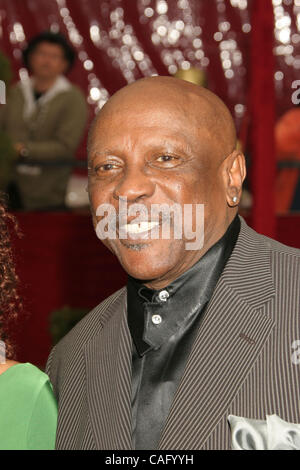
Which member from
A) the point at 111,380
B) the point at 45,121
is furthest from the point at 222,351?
the point at 45,121

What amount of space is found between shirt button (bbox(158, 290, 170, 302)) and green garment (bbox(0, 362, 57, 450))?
0.29m

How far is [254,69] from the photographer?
4.11 metres

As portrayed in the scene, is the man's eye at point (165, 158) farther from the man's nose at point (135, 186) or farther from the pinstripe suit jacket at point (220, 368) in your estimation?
the pinstripe suit jacket at point (220, 368)

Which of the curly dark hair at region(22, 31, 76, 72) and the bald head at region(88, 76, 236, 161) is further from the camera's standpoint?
the curly dark hair at region(22, 31, 76, 72)

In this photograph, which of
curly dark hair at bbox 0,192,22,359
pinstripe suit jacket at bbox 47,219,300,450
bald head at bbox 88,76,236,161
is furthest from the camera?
curly dark hair at bbox 0,192,22,359

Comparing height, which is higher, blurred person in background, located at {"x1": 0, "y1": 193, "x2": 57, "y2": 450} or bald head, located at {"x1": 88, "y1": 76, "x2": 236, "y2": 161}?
bald head, located at {"x1": 88, "y1": 76, "x2": 236, "y2": 161}

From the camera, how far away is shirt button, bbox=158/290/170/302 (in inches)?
69.4

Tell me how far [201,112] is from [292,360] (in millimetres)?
517

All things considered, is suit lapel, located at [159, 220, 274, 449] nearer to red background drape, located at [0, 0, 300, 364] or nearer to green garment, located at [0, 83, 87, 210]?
red background drape, located at [0, 0, 300, 364]

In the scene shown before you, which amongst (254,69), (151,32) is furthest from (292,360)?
(151,32)

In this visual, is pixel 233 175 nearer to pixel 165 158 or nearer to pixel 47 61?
pixel 165 158

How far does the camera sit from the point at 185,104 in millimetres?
1694

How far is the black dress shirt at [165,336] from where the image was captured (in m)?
1.70

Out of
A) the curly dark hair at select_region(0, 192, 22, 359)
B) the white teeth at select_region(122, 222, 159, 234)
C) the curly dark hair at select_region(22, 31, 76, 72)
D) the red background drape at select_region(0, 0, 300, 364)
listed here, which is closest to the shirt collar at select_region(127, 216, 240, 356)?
the white teeth at select_region(122, 222, 159, 234)
